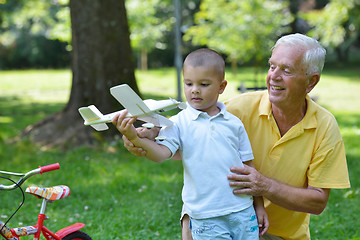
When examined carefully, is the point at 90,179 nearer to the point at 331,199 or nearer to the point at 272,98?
the point at 331,199

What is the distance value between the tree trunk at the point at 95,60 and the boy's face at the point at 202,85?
4.84 meters

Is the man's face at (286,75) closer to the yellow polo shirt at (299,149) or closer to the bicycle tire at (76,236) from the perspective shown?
the yellow polo shirt at (299,149)

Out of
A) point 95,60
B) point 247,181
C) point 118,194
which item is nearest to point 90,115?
point 247,181

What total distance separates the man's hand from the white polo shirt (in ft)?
0.11

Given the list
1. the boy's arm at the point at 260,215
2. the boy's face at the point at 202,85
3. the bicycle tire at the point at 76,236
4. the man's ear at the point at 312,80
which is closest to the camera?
the boy's face at the point at 202,85

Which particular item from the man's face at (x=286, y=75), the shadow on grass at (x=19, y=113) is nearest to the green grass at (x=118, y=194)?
the shadow on grass at (x=19, y=113)

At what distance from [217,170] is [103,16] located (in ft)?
17.4

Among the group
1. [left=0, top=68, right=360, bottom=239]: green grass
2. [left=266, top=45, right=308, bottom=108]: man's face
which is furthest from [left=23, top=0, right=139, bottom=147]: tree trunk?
[left=266, top=45, right=308, bottom=108]: man's face

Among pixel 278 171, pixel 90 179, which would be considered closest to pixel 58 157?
pixel 90 179

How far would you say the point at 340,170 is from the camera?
9.68 feet

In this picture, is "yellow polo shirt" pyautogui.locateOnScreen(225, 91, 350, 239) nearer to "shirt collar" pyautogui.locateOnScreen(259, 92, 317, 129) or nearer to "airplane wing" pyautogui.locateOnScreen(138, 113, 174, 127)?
"shirt collar" pyautogui.locateOnScreen(259, 92, 317, 129)

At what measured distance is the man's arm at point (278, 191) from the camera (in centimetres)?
255

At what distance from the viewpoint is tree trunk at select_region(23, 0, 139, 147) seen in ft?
23.9

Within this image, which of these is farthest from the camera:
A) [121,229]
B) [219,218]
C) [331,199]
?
[331,199]
